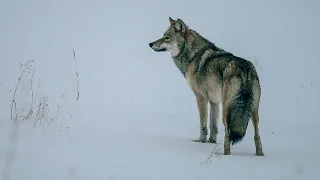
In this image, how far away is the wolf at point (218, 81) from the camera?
433 cm

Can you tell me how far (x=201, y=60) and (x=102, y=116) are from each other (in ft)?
6.27

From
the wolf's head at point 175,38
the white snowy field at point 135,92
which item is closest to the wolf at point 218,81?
the wolf's head at point 175,38

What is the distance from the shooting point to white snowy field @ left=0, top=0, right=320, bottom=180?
318cm

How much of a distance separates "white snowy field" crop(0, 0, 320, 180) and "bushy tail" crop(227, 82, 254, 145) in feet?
0.92

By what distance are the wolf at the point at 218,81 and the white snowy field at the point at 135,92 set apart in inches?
13.2

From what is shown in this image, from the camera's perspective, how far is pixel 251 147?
5.21 metres

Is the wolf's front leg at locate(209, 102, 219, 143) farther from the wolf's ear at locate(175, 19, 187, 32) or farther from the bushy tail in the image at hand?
the bushy tail

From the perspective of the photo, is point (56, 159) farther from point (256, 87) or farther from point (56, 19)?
point (56, 19)

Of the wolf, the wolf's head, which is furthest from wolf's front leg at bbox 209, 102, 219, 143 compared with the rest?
the wolf's head

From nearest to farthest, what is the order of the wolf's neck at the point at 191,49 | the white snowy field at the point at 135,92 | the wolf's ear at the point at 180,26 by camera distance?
1. the white snowy field at the point at 135,92
2. the wolf's neck at the point at 191,49
3. the wolf's ear at the point at 180,26

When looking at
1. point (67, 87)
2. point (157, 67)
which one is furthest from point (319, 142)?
point (157, 67)

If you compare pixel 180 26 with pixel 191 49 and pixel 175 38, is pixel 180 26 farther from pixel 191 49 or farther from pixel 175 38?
pixel 191 49

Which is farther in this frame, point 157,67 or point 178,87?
point 157,67

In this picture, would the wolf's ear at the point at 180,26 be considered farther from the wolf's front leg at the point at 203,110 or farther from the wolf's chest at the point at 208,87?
the wolf's front leg at the point at 203,110
